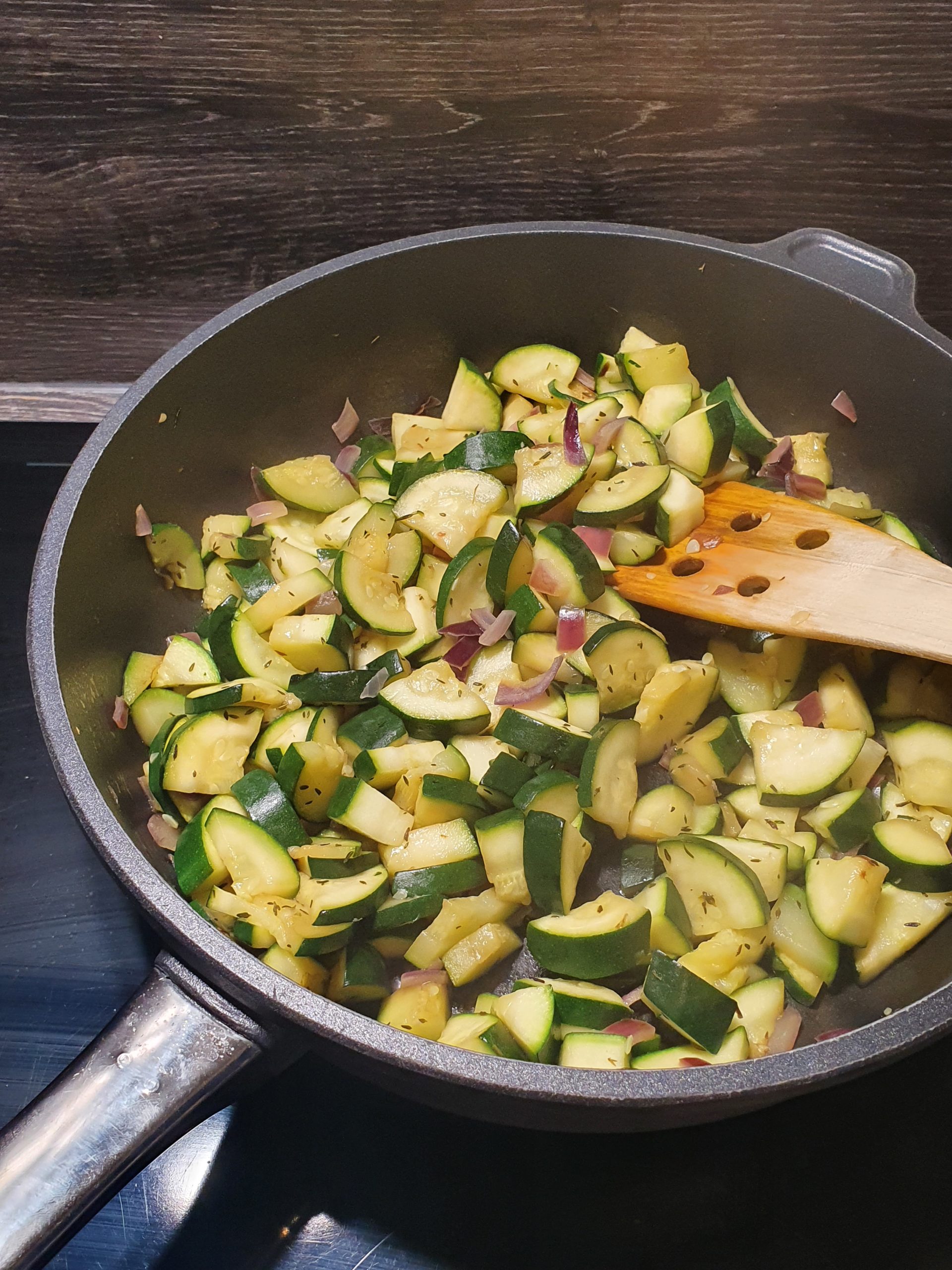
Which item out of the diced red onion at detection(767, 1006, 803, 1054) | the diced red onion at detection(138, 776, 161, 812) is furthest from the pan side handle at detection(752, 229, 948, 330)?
the diced red onion at detection(138, 776, 161, 812)

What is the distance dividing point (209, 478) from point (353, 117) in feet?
2.58

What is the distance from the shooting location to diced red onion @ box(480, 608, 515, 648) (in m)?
1.63

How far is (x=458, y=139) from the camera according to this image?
1882 millimetres

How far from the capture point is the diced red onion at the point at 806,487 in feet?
6.12

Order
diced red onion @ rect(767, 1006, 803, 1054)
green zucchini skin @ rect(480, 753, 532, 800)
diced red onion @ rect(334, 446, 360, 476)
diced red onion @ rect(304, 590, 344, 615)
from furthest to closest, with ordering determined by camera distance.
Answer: diced red onion @ rect(334, 446, 360, 476) < diced red onion @ rect(304, 590, 344, 615) < green zucchini skin @ rect(480, 753, 532, 800) < diced red onion @ rect(767, 1006, 803, 1054)

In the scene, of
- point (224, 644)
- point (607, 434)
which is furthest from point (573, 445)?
point (224, 644)

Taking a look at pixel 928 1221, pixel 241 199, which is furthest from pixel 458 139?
pixel 928 1221

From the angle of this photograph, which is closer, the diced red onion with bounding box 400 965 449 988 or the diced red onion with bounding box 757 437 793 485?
the diced red onion with bounding box 400 965 449 988

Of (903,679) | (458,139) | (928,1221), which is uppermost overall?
(458,139)

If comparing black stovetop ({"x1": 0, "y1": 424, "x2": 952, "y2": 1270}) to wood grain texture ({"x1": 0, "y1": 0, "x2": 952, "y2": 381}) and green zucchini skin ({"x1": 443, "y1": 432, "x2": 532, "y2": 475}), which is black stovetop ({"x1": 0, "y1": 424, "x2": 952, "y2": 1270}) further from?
wood grain texture ({"x1": 0, "y1": 0, "x2": 952, "y2": 381})

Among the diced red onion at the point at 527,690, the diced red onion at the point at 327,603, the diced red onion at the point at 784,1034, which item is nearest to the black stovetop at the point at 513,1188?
the diced red onion at the point at 784,1034

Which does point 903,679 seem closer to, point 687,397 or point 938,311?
point 687,397

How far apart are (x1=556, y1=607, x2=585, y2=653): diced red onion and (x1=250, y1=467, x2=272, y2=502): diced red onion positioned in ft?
2.30

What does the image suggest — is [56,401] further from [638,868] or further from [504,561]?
[638,868]
